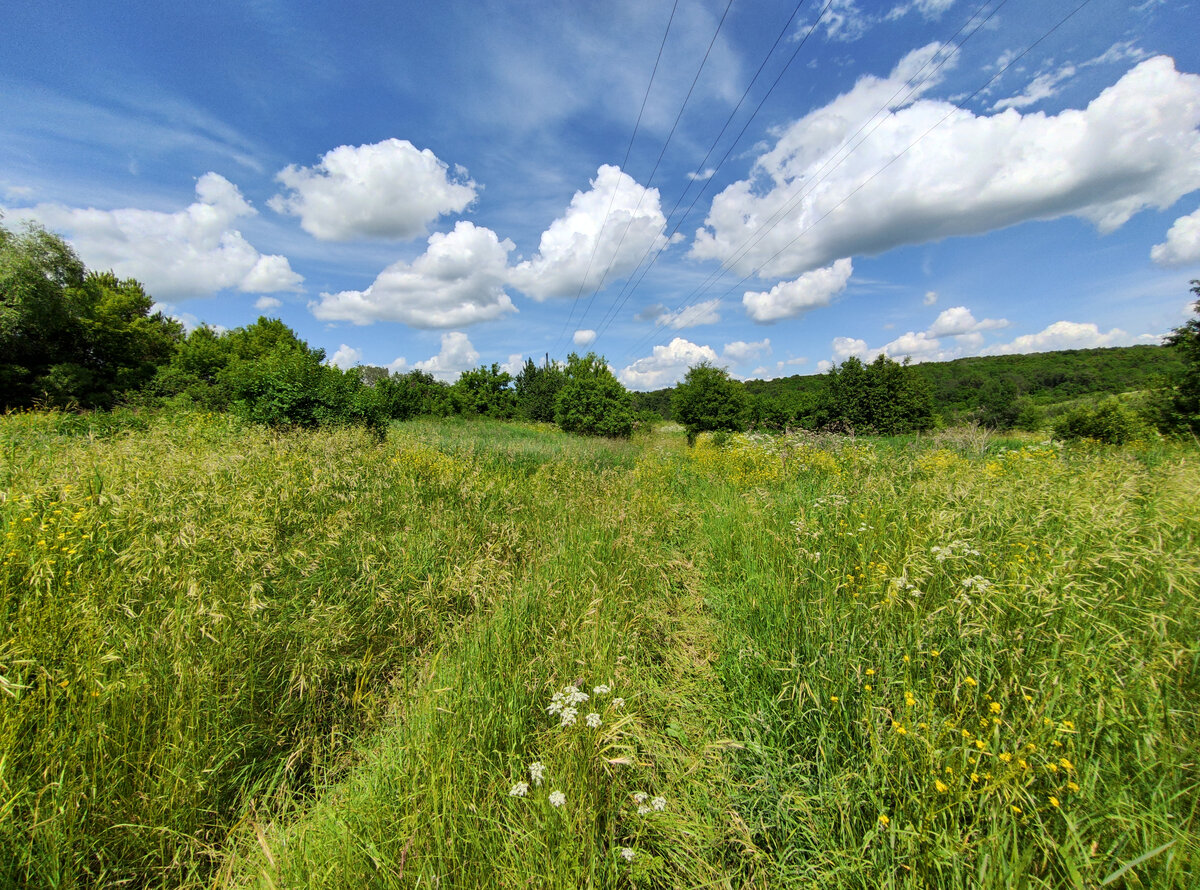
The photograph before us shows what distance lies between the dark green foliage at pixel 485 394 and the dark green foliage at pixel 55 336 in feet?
65.5

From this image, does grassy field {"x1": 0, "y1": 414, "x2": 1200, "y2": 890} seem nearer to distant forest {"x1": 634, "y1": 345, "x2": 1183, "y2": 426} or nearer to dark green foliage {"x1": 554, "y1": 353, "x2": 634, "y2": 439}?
dark green foliage {"x1": 554, "y1": 353, "x2": 634, "y2": 439}

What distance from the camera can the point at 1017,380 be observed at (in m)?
55.1

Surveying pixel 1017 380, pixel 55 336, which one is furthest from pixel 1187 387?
pixel 1017 380

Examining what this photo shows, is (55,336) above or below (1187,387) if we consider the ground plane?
above

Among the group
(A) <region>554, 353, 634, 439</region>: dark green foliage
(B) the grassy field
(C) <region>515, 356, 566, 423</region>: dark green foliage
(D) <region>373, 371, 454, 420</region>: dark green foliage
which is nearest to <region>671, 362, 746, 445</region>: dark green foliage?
(A) <region>554, 353, 634, 439</region>: dark green foliage

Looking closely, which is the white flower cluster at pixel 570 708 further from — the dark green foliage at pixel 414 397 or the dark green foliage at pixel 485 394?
the dark green foliage at pixel 485 394

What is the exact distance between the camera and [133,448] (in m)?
4.69

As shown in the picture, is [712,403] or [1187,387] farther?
[712,403]

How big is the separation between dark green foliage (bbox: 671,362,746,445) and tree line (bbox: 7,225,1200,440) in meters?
0.07

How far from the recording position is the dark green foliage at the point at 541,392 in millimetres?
32656

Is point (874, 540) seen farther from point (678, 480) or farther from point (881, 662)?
point (678, 480)

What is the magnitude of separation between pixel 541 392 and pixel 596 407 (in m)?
9.13

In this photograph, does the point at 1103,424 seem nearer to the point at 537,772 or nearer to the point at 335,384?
the point at 537,772

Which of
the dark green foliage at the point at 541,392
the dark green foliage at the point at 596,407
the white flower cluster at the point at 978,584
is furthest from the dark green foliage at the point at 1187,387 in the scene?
the dark green foliage at the point at 541,392
